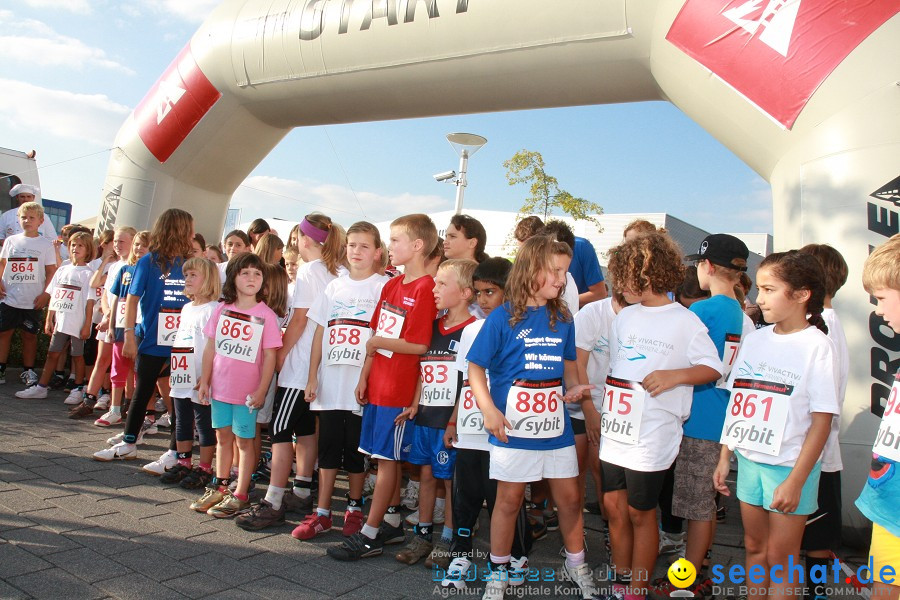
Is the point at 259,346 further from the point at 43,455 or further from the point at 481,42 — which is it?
the point at 481,42

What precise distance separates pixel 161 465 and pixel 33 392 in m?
2.94

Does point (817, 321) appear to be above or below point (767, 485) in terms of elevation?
above

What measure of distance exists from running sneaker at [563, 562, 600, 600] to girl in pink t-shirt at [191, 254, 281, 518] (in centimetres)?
192

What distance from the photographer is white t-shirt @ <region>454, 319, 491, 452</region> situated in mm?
2957

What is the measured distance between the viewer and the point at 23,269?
6.69 metres

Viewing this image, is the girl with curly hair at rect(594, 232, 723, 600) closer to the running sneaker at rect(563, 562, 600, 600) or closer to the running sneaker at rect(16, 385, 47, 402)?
the running sneaker at rect(563, 562, 600, 600)

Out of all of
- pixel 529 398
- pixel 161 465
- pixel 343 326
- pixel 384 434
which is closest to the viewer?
pixel 529 398

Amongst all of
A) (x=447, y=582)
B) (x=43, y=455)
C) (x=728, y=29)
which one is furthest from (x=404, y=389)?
(x=728, y=29)

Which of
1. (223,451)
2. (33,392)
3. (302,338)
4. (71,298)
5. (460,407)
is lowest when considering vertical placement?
(33,392)

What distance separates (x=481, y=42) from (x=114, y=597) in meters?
4.86

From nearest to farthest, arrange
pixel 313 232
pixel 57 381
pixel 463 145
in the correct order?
pixel 313 232, pixel 57 381, pixel 463 145

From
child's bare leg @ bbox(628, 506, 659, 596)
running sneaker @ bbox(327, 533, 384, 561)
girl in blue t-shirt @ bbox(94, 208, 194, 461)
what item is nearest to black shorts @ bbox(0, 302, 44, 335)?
girl in blue t-shirt @ bbox(94, 208, 194, 461)

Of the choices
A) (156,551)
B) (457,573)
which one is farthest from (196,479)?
(457,573)

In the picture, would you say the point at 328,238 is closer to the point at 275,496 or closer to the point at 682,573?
the point at 275,496
